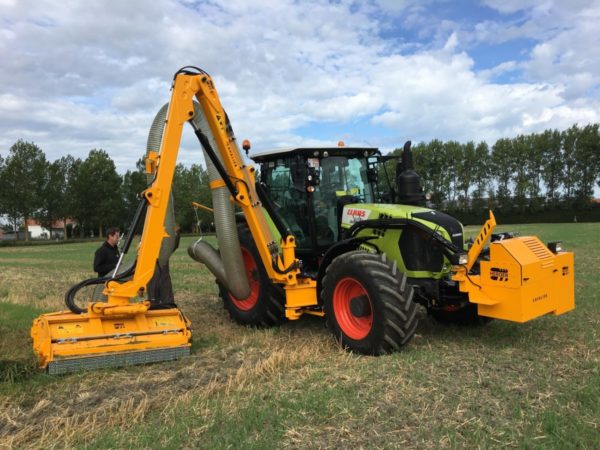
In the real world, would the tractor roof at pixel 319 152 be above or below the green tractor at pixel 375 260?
above

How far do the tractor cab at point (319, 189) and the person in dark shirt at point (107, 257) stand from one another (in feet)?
9.50

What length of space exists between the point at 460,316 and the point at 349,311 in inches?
Answer: 71.2

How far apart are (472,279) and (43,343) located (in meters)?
4.64

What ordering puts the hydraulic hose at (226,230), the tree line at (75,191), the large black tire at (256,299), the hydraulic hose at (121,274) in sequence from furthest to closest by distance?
1. the tree line at (75,191)
2. the large black tire at (256,299)
3. the hydraulic hose at (226,230)
4. the hydraulic hose at (121,274)

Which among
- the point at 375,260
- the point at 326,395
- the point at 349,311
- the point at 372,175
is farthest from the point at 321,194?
the point at 326,395

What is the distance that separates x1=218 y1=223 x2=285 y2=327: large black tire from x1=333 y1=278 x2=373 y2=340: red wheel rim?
137 cm

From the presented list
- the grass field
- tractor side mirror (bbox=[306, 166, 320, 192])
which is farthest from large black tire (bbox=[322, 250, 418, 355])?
tractor side mirror (bbox=[306, 166, 320, 192])

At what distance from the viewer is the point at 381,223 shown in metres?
6.27

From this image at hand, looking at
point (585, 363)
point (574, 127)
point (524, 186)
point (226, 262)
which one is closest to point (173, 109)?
point (226, 262)

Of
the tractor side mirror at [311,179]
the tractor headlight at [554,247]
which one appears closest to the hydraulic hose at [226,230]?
the tractor side mirror at [311,179]

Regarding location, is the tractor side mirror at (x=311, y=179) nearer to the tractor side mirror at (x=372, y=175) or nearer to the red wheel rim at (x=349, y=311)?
the tractor side mirror at (x=372, y=175)

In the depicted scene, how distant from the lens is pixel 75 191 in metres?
60.3

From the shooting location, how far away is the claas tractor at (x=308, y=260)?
18.1 feet

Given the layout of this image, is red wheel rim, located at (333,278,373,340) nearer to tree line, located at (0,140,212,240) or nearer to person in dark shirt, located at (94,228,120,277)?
person in dark shirt, located at (94,228,120,277)
